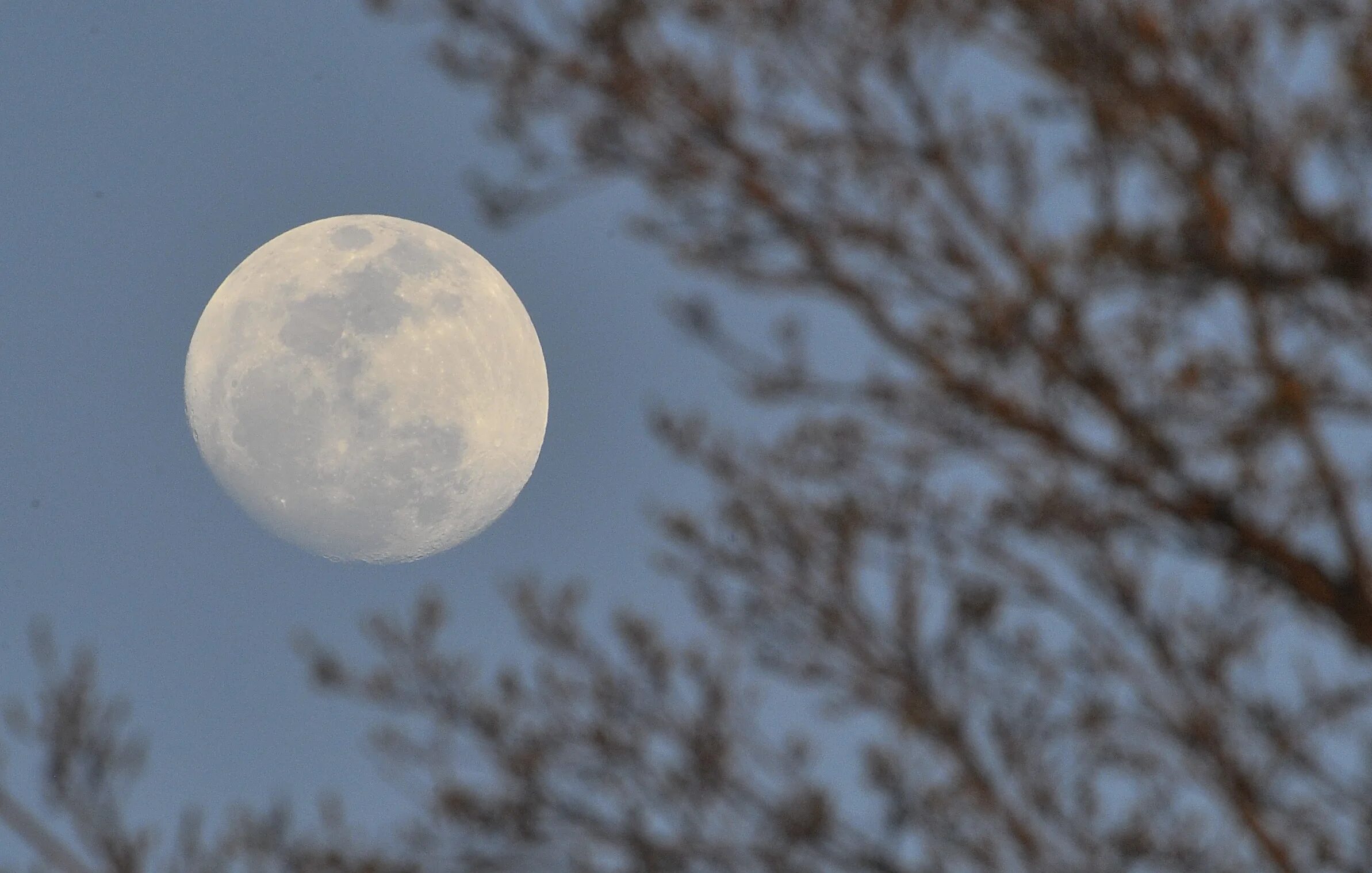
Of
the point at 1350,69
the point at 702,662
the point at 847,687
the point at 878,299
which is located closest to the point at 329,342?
the point at 702,662

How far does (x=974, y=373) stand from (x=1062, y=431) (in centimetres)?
27

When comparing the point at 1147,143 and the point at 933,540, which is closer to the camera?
the point at 1147,143

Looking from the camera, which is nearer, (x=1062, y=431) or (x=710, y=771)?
(x=1062, y=431)

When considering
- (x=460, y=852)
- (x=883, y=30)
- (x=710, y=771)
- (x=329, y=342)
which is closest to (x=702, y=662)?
(x=710, y=771)

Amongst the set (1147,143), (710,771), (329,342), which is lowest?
(710,771)

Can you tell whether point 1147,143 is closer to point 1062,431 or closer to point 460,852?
point 1062,431

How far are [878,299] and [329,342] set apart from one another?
19.1 feet

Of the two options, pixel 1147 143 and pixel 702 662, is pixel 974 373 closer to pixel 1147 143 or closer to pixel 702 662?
pixel 1147 143

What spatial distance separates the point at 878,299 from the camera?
3.89 metres

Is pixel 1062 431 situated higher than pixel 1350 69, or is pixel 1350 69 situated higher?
pixel 1350 69

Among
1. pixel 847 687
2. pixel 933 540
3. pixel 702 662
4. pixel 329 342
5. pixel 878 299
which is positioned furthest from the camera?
pixel 329 342

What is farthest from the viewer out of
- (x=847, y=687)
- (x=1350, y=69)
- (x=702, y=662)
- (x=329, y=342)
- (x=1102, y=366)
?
(x=329, y=342)

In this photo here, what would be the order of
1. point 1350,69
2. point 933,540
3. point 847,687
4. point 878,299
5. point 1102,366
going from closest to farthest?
point 1350,69 → point 1102,366 → point 878,299 → point 933,540 → point 847,687

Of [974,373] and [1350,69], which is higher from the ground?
[1350,69]
